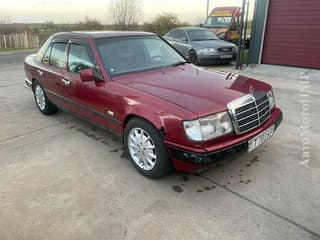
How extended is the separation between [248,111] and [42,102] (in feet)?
12.7

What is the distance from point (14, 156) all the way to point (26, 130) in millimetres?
973

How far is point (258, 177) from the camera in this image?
10.2ft

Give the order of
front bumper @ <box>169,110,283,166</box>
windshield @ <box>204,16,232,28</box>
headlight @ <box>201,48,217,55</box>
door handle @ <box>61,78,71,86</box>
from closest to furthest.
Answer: front bumper @ <box>169,110,283,166</box>
door handle @ <box>61,78,71,86</box>
headlight @ <box>201,48,217,55</box>
windshield @ <box>204,16,232,28</box>

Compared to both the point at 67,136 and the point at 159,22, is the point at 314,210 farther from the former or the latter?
the point at 159,22

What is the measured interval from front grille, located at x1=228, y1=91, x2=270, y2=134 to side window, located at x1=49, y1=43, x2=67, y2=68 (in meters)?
2.73

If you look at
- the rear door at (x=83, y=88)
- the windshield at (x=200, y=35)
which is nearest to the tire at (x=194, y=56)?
the windshield at (x=200, y=35)

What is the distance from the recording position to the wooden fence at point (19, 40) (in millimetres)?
22938

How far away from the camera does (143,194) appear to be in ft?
9.43

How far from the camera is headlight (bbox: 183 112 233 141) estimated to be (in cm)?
259

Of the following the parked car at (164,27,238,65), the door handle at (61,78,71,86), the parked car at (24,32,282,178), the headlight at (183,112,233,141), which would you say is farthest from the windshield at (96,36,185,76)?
the parked car at (164,27,238,65)

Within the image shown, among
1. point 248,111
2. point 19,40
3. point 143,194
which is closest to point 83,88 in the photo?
point 143,194

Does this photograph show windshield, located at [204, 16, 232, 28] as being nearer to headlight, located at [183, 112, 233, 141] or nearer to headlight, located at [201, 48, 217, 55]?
headlight, located at [201, 48, 217, 55]

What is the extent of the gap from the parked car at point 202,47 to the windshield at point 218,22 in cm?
396

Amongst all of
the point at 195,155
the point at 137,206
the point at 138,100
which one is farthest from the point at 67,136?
the point at 195,155
